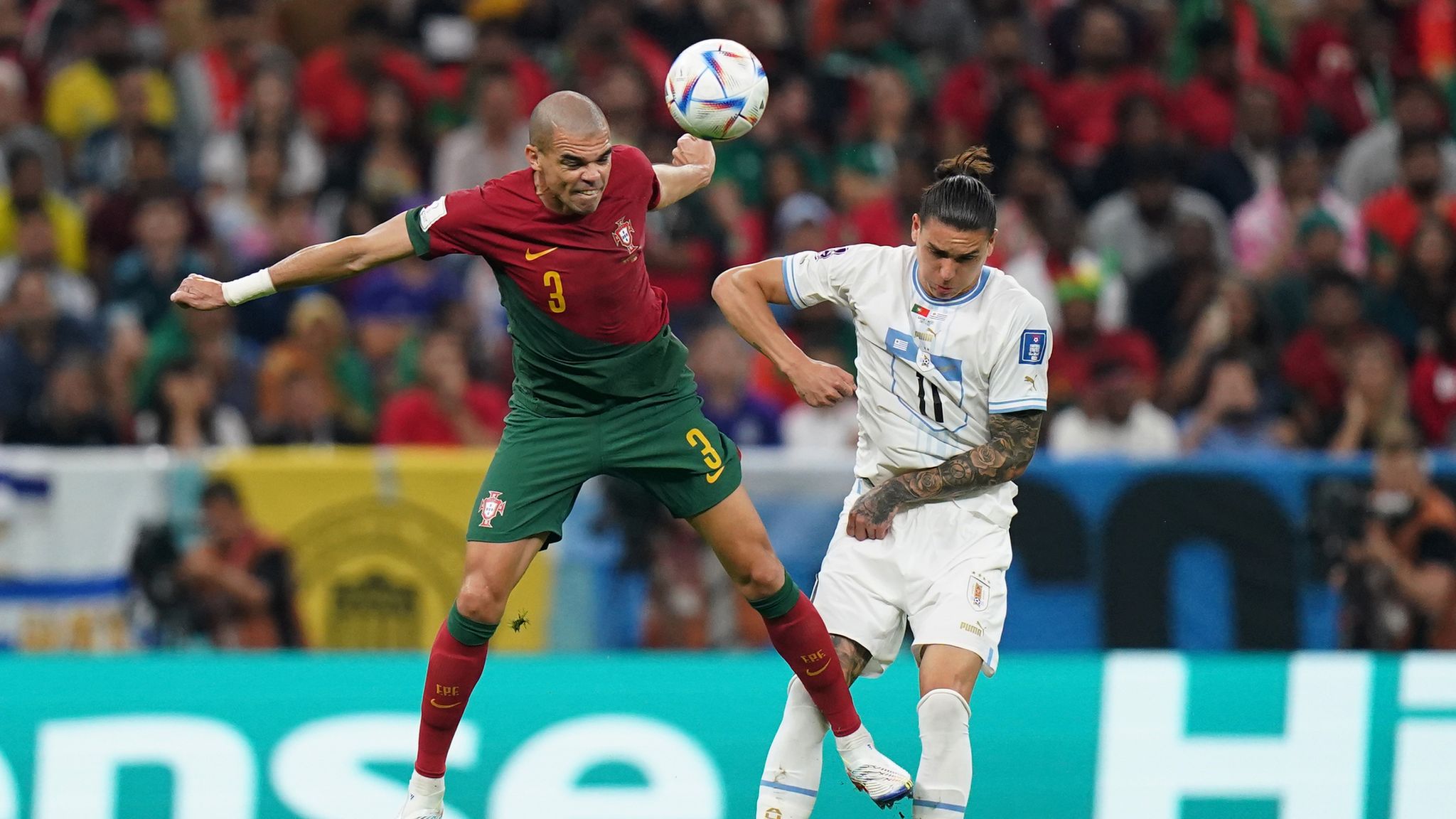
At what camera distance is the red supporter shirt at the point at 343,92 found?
518 inches

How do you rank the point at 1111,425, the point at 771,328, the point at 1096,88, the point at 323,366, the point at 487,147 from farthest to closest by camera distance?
the point at 1096,88
the point at 487,147
the point at 323,366
the point at 1111,425
the point at 771,328

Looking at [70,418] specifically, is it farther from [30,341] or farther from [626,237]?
[626,237]

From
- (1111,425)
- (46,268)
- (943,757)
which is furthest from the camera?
(46,268)

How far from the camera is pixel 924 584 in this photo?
21.5ft

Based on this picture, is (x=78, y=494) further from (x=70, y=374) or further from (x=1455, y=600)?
(x=1455, y=600)

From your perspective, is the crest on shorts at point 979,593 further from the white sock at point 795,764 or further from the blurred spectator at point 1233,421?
the blurred spectator at point 1233,421

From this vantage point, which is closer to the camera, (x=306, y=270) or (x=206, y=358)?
(x=306, y=270)

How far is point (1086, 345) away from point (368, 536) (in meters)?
4.29

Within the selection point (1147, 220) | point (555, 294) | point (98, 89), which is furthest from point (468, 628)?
point (98, 89)

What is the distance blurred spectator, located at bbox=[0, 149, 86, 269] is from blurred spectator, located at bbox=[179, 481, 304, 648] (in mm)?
2963

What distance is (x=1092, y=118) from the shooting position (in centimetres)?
1354

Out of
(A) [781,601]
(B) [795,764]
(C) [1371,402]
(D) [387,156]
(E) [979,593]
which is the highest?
(D) [387,156]

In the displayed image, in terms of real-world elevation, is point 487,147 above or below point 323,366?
above

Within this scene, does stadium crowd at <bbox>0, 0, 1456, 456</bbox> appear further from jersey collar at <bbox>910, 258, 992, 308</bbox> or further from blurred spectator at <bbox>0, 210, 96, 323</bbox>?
jersey collar at <bbox>910, 258, 992, 308</bbox>
